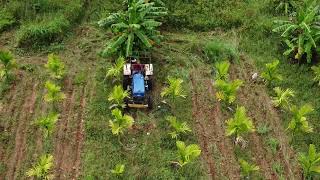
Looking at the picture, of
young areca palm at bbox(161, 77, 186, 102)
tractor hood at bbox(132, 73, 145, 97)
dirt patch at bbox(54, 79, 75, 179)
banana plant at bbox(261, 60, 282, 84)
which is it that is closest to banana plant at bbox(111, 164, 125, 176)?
dirt patch at bbox(54, 79, 75, 179)

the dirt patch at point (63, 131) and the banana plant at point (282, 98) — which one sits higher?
the banana plant at point (282, 98)

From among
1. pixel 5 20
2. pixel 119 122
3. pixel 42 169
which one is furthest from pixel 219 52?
pixel 5 20

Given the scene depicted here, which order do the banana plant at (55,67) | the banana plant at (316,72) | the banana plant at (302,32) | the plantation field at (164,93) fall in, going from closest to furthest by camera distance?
the plantation field at (164,93) → the banana plant at (55,67) → the banana plant at (316,72) → the banana plant at (302,32)

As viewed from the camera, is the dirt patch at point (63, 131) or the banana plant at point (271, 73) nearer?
the dirt patch at point (63, 131)

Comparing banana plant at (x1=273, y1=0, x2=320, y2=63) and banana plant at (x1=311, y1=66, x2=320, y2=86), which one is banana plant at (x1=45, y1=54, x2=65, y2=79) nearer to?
banana plant at (x1=273, y1=0, x2=320, y2=63)

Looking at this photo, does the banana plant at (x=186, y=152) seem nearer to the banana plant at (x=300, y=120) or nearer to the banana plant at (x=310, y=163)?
the banana plant at (x=310, y=163)

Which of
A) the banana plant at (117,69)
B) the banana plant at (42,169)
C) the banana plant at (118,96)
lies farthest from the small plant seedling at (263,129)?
the banana plant at (42,169)
